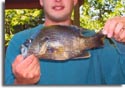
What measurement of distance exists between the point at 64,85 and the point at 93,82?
6.9 inches

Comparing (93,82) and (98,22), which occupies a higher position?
(98,22)

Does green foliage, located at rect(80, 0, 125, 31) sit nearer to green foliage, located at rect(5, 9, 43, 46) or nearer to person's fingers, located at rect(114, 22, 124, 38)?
person's fingers, located at rect(114, 22, 124, 38)

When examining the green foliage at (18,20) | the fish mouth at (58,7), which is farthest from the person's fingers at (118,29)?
the green foliage at (18,20)

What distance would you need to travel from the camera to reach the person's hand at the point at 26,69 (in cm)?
135

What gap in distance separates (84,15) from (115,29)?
21cm

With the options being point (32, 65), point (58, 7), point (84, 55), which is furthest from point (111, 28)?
point (32, 65)

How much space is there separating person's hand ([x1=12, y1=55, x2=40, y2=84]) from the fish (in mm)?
34

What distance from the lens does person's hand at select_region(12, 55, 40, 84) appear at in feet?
4.42

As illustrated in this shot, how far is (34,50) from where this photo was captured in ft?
4.48

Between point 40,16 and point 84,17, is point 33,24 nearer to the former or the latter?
point 40,16

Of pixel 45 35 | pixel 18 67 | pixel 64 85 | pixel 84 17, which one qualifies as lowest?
pixel 64 85

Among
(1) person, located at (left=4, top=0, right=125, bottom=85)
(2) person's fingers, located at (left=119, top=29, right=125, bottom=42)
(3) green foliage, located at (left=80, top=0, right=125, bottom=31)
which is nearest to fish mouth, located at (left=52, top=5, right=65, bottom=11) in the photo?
(1) person, located at (left=4, top=0, right=125, bottom=85)

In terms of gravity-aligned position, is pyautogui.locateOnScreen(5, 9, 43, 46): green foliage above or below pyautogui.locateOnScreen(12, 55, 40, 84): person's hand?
above

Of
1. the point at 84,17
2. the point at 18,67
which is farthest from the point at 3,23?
the point at 84,17
